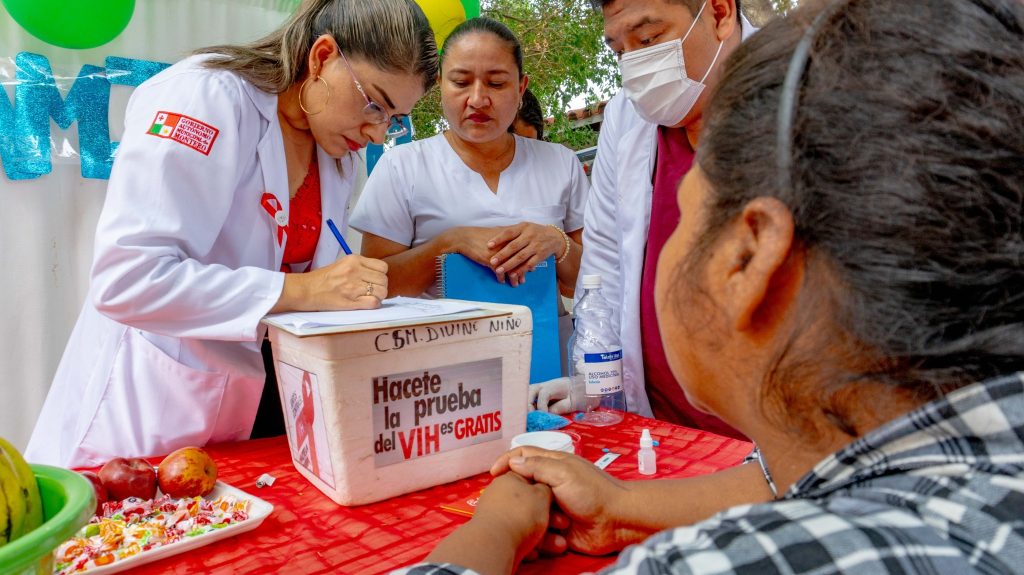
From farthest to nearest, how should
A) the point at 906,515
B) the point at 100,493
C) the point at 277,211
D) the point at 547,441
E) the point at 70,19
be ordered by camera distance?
the point at 70,19
the point at 277,211
the point at 547,441
the point at 100,493
the point at 906,515

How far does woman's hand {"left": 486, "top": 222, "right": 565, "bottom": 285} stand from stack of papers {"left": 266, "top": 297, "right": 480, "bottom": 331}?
2.70 ft

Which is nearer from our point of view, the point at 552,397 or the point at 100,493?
the point at 100,493

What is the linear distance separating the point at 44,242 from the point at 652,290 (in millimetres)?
2362

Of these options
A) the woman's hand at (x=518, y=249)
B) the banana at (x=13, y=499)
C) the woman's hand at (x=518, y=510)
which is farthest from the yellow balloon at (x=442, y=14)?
the banana at (x=13, y=499)

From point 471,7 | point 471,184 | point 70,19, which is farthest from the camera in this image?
point 471,7

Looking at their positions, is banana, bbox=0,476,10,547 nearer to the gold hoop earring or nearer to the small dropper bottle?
the small dropper bottle

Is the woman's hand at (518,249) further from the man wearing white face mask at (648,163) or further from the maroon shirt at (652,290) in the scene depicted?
the maroon shirt at (652,290)

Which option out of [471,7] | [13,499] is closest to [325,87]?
[13,499]

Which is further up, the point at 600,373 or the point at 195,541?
the point at 600,373

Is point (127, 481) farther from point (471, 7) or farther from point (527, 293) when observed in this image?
point (471, 7)

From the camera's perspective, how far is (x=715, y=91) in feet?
2.40

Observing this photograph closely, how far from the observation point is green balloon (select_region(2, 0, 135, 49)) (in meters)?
2.48

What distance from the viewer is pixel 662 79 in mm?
1954

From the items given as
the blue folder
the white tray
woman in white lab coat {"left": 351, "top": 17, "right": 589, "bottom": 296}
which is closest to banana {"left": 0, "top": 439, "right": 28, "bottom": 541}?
the white tray
